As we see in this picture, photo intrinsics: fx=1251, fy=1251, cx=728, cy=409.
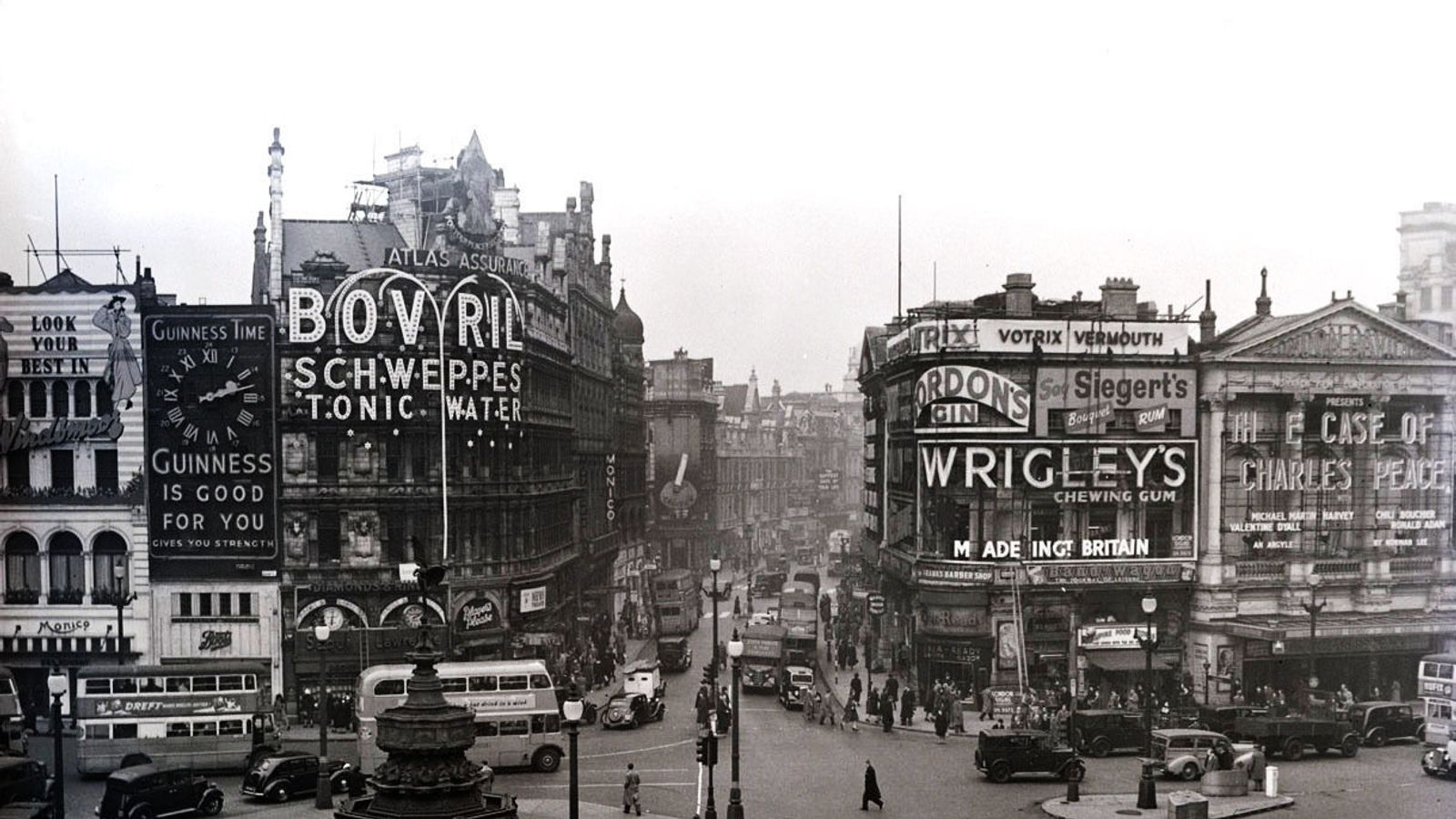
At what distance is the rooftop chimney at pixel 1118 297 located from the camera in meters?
47.5

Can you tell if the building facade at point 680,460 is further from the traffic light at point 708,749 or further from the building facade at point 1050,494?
the traffic light at point 708,749

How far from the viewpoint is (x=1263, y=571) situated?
4572cm

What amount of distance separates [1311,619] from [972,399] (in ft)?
45.4

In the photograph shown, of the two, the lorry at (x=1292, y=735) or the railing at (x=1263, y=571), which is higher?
the railing at (x=1263, y=571)

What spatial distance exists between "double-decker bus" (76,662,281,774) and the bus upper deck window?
356cm

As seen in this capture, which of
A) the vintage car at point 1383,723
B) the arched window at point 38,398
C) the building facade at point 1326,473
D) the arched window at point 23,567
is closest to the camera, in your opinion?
the vintage car at point 1383,723

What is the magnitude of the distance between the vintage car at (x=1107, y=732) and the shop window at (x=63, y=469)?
106 ft

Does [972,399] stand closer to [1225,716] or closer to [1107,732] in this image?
[1107,732]

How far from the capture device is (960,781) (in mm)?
33312

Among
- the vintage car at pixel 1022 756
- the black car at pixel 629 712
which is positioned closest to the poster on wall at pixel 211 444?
the black car at pixel 629 712

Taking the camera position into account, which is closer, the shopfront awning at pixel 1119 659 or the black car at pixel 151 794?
the black car at pixel 151 794

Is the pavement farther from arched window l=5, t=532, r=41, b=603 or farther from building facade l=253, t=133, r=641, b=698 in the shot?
arched window l=5, t=532, r=41, b=603

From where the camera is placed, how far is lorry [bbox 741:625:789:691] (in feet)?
156

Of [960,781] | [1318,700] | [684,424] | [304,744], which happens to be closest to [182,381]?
[304,744]
